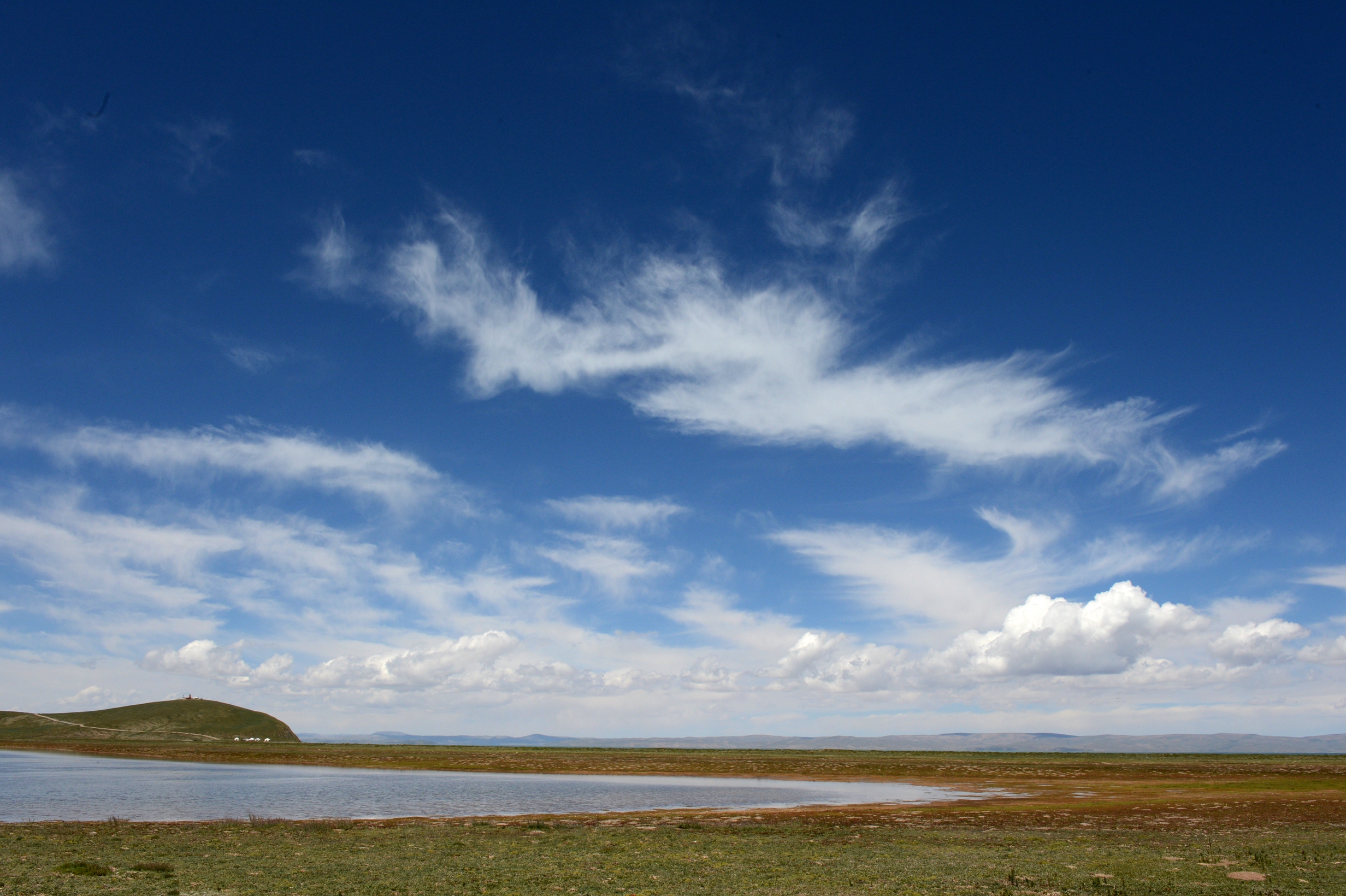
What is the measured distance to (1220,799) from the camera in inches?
2603

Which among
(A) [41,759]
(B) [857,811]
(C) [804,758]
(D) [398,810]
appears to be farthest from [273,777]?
(C) [804,758]

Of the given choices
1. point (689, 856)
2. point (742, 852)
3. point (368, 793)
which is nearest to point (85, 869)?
point (689, 856)

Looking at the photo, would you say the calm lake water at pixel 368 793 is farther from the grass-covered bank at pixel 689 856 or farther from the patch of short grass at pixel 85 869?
the patch of short grass at pixel 85 869

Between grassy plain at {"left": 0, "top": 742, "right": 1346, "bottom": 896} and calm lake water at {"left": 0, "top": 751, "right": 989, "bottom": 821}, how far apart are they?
9.49 m

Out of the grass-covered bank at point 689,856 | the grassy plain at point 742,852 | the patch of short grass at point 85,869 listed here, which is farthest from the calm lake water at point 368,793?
the patch of short grass at point 85,869

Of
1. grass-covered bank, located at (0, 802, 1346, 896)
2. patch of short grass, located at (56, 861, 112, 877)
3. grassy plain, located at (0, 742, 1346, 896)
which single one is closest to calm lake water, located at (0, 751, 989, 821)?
grassy plain, located at (0, 742, 1346, 896)

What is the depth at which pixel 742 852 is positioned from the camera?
120ft

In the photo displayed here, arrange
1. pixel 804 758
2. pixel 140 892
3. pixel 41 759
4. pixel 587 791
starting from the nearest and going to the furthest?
pixel 140 892, pixel 587 791, pixel 41 759, pixel 804 758

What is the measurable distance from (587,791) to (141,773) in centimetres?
6697

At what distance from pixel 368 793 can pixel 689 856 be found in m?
53.2

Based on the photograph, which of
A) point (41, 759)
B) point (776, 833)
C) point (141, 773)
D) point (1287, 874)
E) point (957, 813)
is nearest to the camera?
point (1287, 874)

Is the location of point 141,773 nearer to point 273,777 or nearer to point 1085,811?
point 273,777

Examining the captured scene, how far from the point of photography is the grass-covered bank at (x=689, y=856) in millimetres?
27328

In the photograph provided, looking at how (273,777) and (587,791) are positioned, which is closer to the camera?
(587,791)
